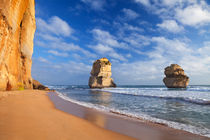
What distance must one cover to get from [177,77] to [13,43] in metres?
69.4

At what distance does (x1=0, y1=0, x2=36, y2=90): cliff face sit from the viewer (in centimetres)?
1209

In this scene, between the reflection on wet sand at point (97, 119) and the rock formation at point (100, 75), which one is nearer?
the reflection on wet sand at point (97, 119)

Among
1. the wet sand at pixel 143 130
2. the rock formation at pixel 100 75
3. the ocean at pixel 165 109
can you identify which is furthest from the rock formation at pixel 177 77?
the wet sand at pixel 143 130

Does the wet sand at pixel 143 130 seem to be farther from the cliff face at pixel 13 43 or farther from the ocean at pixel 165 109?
the cliff face at pixel 13 43

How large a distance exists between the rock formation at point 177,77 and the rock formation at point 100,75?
1287 inches

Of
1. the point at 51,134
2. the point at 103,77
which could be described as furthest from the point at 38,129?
the point at 103,77

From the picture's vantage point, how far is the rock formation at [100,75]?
216 feet

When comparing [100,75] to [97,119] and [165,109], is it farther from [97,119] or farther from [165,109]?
[97,119]

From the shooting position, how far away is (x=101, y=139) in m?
2.95

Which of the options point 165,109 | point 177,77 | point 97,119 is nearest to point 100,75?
point 177,77

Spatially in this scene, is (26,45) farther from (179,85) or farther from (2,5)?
(179,85)

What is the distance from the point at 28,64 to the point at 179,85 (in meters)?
67.3

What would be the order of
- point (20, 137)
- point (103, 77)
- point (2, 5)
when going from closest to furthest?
point (20, 137), point (2, 5), point (103, 77)

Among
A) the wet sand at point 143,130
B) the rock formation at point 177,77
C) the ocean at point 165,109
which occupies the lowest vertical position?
the ocean at point 165,109
